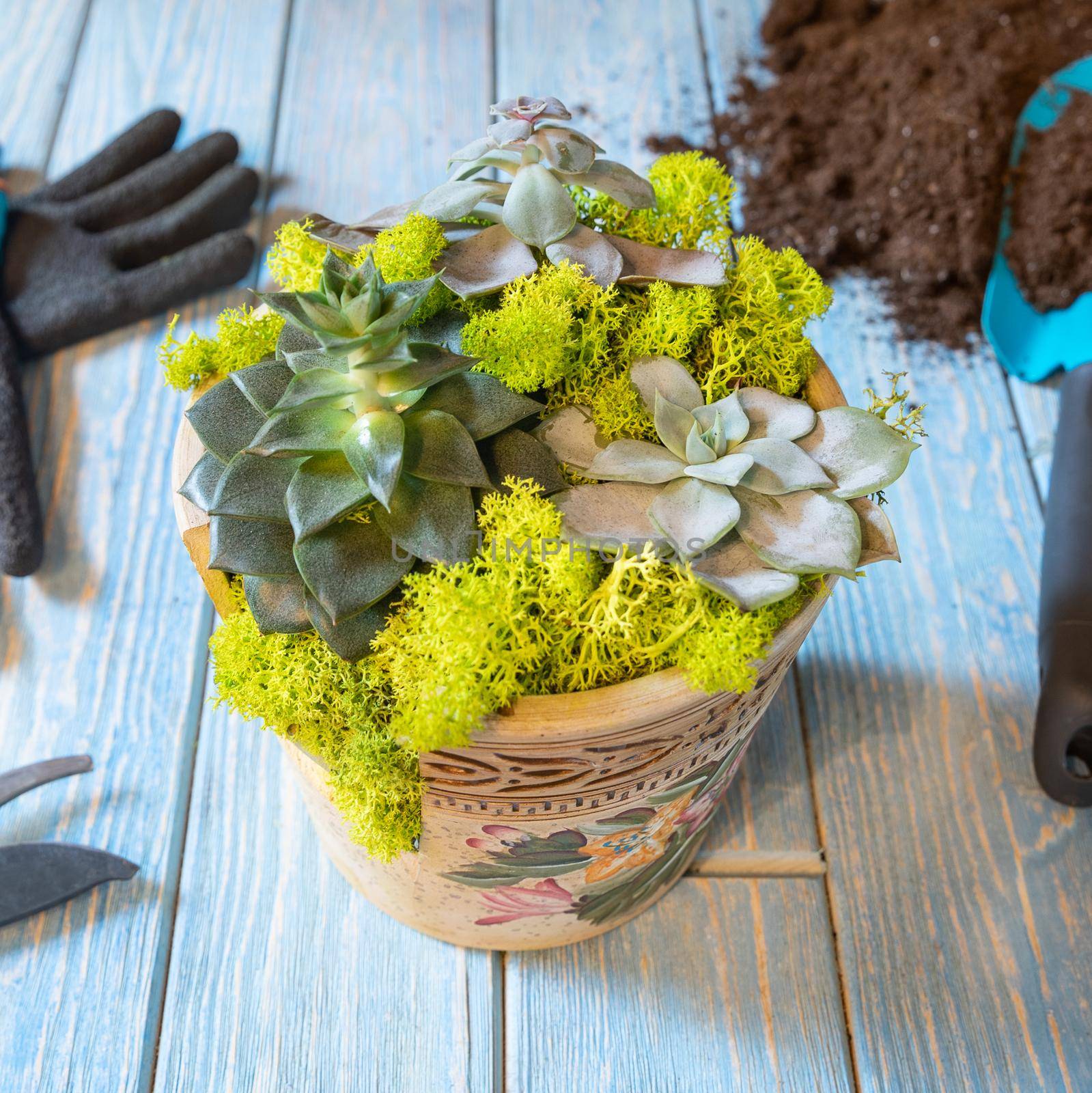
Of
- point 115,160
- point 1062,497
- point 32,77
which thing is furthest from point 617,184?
point 32,77

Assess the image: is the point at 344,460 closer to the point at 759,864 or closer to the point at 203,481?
the point at 203,481

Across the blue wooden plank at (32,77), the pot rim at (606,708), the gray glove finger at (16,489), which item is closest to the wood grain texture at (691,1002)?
the pot rim at (606,708)

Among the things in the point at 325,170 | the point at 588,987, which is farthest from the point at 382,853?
the point at 325,170

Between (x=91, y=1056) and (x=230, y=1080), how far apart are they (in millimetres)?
108

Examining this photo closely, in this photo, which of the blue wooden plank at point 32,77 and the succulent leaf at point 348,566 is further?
the blue wooden plank at point 32,77

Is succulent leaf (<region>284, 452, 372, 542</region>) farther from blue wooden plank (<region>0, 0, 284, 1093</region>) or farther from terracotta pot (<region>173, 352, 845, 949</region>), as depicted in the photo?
blue wooden plank (<region>0, 0, 284, 1093</region>)

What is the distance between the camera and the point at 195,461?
0.60 metres

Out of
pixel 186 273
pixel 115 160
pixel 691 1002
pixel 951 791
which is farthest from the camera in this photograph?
pixel 115 160

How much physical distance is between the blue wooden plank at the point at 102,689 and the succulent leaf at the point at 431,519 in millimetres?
474

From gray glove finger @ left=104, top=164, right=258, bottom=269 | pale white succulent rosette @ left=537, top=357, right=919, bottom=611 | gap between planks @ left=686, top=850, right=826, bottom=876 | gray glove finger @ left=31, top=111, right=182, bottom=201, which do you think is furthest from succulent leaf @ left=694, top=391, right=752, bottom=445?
gray glove finger @ left=31, top=111, right=182, bottom=201

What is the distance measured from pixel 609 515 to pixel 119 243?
2.85 ft

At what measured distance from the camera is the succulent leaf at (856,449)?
0.58 meters

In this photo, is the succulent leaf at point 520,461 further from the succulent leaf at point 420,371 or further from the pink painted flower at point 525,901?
the pink painted flower at point 525,901

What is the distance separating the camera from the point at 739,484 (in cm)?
59
